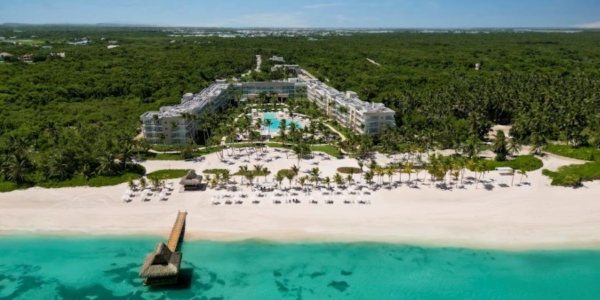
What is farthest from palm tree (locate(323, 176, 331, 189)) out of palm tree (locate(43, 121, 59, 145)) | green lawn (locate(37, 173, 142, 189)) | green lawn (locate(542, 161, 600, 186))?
palm tree (locate(43, 121, 59, 145))

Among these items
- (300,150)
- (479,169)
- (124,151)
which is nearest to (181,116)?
(124,151)

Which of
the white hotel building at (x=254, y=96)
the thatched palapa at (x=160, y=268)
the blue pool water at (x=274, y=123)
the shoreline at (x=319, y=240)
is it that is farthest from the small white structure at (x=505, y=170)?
the thatched palapa at (x=160, y=268)

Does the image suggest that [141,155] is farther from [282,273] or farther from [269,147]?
[282,273]

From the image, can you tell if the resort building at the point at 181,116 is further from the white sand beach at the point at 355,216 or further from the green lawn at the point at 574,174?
the green lawn at the point at 574,174

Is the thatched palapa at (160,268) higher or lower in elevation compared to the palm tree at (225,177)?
lower

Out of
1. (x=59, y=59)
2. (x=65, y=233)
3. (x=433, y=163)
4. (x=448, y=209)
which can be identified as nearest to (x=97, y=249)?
(x=65, y=233)

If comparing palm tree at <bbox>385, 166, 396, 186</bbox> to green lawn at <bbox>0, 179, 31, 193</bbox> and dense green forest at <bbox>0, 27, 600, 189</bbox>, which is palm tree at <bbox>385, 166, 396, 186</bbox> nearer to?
dense green forest at <bbox>0, 27, 600, 189</bbox>

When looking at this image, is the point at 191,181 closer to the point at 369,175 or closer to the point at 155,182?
the point at 155,182
